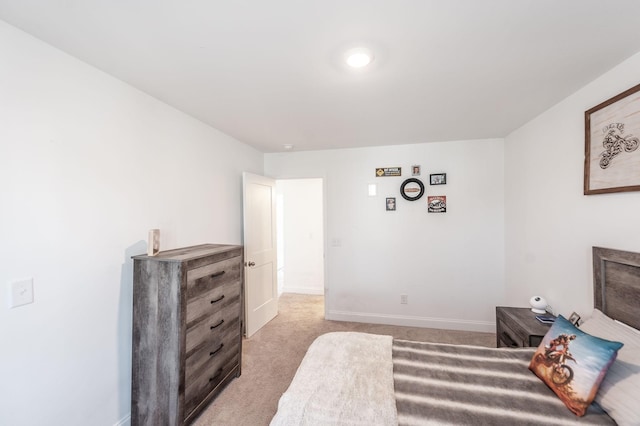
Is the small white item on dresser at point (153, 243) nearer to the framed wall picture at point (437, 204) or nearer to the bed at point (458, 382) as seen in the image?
the bed at point (458, 382)

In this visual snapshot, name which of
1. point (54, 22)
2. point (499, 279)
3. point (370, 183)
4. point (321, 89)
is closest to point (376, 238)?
point (370, 183)

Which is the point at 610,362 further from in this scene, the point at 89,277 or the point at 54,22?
the point at 54,22

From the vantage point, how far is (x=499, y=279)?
10.8 feet

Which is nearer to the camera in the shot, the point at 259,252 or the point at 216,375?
the point at 216,375

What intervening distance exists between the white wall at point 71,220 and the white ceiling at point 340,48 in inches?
8.2

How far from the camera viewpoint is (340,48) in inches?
57.3

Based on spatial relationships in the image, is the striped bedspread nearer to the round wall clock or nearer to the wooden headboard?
the wooden headboard

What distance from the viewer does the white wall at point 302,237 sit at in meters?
5.04

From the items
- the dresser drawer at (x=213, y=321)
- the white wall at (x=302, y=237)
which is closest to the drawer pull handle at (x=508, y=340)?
the dresser drawer at (x=213, y=321)

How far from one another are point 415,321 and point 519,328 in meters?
1.54

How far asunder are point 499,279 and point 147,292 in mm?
3788

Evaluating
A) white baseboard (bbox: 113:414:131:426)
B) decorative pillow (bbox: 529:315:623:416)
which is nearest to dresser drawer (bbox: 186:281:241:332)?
white baseboard (bbox: 113:414:131:426)

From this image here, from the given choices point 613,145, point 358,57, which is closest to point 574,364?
point 613,145

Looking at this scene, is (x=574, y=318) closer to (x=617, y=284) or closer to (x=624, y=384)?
(x=617, y=284)
